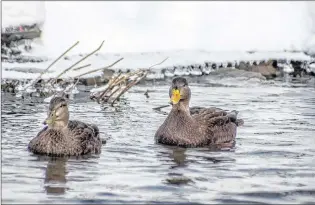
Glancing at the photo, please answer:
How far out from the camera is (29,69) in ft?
67.9

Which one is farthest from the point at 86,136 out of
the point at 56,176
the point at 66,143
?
the point at 56,176

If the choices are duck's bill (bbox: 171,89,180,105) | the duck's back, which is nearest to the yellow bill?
the duck's back

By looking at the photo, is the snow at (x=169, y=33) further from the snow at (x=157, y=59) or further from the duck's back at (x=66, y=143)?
the duck's back at (x=66, y=143)

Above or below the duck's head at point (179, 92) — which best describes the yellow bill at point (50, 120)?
below

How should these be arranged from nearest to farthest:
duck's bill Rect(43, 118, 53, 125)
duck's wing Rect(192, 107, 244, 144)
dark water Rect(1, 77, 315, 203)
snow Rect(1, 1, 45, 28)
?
1. dark water Rect(1, 77, 315, 203)
2. duck's bill Rect(43, 118, 53, 125)
3. duck's wing Rect(192, 107, 244, 144)
4. snow Rect(1, 1, 45, 28)

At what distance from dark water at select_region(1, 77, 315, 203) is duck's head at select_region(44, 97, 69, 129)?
56cm

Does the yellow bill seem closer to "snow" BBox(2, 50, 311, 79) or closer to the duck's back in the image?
the duck's back

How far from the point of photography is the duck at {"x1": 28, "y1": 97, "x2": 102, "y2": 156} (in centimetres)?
1193

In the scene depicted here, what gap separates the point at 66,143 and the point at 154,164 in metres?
1.38

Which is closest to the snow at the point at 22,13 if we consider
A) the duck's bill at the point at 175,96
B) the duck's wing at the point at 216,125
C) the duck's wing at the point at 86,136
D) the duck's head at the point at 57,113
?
the duck's wing at the point at 216,125

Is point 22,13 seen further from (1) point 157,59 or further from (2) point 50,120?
(2) point 50,120

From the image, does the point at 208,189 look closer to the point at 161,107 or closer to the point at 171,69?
the point at 161,107

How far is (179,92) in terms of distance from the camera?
13742 mm

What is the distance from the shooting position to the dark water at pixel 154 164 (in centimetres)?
953
